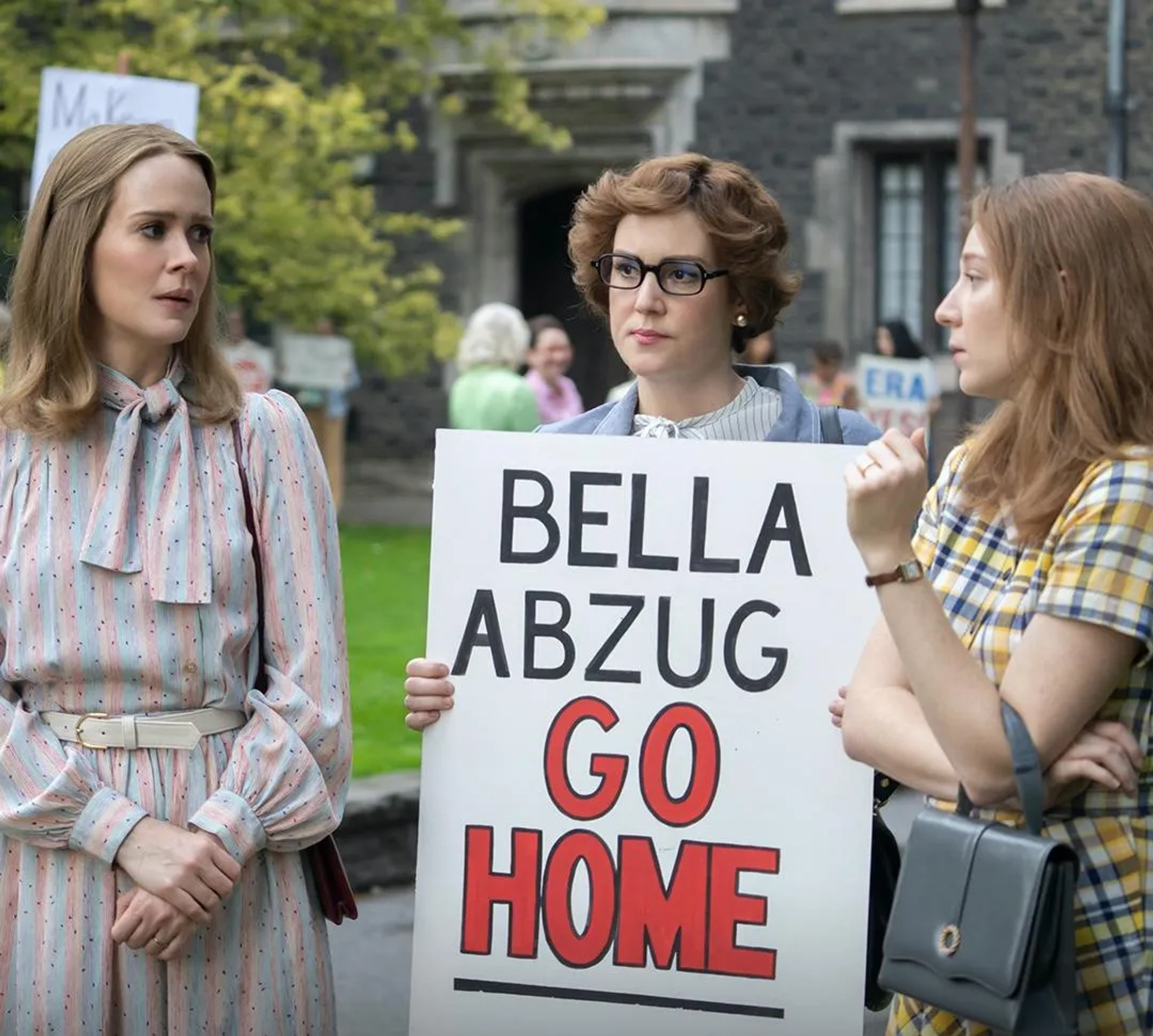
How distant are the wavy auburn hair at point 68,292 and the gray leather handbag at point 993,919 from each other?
1321mm

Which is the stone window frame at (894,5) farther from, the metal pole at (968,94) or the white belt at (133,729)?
the white belt at (133,729)

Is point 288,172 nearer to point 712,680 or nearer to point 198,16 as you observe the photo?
point 198,16

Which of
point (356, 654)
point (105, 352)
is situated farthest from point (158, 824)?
point (356, 654)

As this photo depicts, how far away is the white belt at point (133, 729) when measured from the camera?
3.43 meters

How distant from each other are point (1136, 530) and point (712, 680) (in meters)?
0.86

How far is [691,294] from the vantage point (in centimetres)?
400

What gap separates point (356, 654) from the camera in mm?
12125

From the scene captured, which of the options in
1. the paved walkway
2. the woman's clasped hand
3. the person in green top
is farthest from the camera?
the paved walkway

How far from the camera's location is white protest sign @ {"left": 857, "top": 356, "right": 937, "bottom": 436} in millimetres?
16656

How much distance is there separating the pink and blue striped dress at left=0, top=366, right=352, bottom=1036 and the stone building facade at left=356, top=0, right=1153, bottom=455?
18.4m

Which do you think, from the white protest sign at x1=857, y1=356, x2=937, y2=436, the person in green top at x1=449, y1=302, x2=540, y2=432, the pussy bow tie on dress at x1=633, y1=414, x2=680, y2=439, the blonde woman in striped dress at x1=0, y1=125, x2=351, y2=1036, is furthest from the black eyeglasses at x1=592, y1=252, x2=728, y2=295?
the white protest sign at x1=857, y1=356, x2=937, y2=436

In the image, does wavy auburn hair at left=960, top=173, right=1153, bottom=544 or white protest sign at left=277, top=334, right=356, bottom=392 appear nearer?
wavy auburn hair at left=960, top=173, right=1153, bottom=544

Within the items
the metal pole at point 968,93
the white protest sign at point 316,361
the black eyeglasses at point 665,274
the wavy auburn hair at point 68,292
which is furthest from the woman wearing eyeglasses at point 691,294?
the white protest sign at point 316,361

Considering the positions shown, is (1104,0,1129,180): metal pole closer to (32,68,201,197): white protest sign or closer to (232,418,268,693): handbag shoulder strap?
(32,68,201,197): white protest sign
